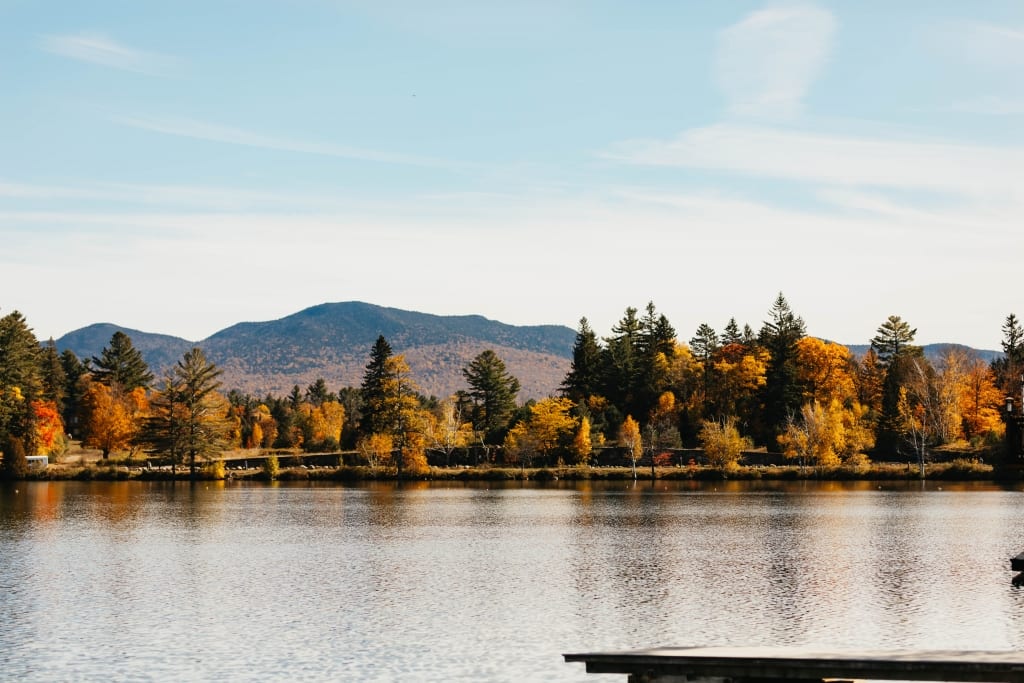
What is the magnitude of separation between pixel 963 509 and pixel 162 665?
200 feet

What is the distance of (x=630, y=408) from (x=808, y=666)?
457 ft

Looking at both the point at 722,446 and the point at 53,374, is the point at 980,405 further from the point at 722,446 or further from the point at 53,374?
the point at 53,374

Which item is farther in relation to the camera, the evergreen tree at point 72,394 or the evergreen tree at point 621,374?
the evergreen tree at point 72,394

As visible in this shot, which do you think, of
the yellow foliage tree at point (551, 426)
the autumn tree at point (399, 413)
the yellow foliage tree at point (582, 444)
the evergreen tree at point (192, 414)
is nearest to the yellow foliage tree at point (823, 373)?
the yellow foliage tree at point (582, 444)

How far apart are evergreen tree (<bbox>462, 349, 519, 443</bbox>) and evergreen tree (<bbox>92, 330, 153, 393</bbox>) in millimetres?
63118

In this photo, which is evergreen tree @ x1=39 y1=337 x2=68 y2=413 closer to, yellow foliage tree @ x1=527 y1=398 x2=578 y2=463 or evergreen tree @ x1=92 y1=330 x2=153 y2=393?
evergreen tree @ x1=92 y1=330 x2=153 y2=393

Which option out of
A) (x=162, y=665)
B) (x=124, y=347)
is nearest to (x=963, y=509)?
(x=162, y=665)

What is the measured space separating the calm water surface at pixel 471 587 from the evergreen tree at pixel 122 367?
112 meters

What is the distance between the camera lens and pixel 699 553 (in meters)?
50.6

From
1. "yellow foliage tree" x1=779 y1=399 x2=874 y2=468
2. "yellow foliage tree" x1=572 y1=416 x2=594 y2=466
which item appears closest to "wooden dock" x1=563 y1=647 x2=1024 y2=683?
"yellow foliage tree" x1=779 y1=399 x2=874 y2=468

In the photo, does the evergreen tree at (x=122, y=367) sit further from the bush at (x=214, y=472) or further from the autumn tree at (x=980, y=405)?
the autumn tree at (x=980, y=405)

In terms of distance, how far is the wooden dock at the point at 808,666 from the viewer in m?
18.5

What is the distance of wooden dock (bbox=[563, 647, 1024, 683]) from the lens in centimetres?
1855

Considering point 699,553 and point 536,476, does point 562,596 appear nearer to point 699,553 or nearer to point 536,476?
point 699,553
